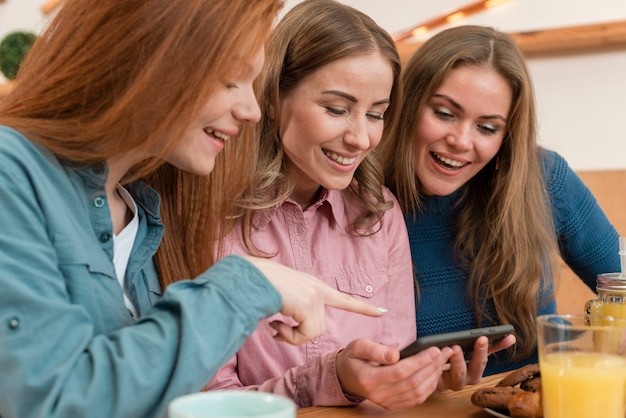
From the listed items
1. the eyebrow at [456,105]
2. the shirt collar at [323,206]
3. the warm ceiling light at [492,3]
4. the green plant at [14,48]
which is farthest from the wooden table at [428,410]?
the green plant at [14,48]

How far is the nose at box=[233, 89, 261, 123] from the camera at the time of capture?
3.55 ft

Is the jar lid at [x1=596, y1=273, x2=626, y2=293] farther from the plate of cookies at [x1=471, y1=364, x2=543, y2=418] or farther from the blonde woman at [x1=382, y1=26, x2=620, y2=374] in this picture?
the blonde woman at [x1=382, y1=26, x2=620, y2=374]

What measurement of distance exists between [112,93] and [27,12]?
2730 mm

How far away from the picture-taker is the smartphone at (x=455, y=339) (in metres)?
1.16

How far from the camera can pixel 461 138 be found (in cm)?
173

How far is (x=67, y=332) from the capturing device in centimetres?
87

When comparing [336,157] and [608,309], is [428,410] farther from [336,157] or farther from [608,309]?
[336,157]

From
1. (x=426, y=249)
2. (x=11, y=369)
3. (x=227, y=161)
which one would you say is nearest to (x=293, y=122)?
(x=227, y=161)

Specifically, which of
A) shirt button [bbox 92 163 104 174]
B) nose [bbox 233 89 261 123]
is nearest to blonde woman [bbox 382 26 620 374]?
nose [bbox 233 89 261 123]

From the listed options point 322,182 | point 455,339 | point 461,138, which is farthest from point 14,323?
point 461,138

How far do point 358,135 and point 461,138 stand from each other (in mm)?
301

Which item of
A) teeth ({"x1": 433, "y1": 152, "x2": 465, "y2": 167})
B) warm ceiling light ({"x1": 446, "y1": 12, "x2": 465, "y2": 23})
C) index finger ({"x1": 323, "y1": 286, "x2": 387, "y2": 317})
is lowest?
index finger ({"x1": 323, "y1": 286, "x2": 387, "y2": 317})

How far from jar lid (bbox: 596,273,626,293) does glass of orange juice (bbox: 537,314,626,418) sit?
304 millimetres

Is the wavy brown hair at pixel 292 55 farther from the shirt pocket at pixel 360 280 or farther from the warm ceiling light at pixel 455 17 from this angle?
the warm ceiling light at pixel 455 17
